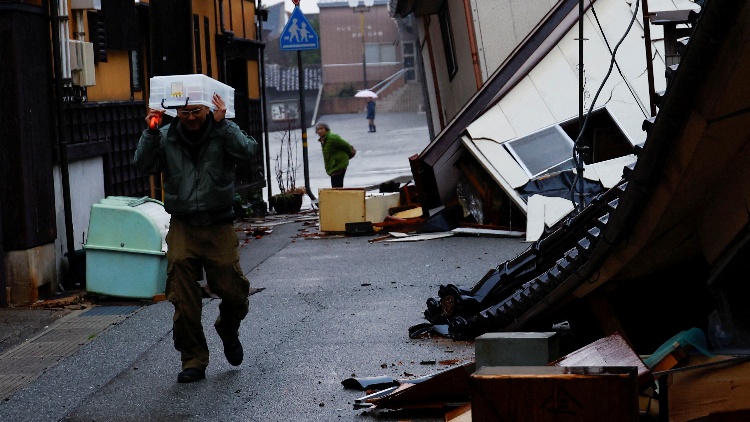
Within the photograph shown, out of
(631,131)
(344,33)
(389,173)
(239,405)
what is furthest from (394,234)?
(344,33)

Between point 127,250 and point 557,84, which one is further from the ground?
point 557,84

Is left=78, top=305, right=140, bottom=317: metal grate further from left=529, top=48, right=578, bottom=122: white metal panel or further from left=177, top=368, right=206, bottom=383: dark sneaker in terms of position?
left=529, top=48, right=578, bottom=122: white metal panel

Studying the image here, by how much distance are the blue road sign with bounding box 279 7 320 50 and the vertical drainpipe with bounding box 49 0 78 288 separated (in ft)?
39.0

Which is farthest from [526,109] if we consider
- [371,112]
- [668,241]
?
[371,112]

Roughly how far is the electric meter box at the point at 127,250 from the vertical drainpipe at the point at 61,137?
77cm

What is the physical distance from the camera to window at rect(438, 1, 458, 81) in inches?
894

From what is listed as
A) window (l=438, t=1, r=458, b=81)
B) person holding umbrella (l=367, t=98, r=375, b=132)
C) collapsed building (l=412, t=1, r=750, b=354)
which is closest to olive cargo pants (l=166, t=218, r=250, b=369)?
collapsed building (l=412, t=1, r=750, b=354)

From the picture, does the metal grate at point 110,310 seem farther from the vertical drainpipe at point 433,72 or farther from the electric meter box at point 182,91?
the vertical drainpipe at point 433,72

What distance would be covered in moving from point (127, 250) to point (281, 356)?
3431 mm

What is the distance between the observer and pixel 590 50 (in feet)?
57.2

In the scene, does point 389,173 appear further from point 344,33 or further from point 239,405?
point 344,33

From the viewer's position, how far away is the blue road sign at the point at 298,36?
24.0m

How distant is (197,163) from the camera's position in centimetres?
788

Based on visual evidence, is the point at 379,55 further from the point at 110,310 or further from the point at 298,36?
the point at 110,310
